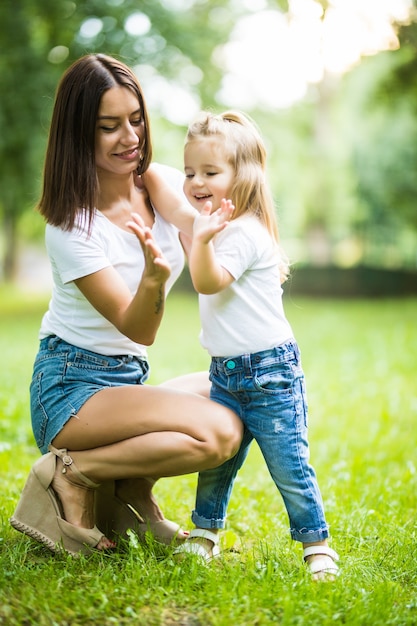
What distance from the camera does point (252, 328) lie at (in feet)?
8.20

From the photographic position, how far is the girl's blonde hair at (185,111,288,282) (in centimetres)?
257

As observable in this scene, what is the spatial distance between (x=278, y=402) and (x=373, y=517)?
1051 millimetres

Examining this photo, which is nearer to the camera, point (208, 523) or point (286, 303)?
point (208, 523)

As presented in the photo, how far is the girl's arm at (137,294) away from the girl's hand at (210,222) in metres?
0.14

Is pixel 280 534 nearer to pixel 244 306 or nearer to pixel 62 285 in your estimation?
pixel 244 306

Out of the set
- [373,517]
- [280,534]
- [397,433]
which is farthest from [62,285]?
[397,433]

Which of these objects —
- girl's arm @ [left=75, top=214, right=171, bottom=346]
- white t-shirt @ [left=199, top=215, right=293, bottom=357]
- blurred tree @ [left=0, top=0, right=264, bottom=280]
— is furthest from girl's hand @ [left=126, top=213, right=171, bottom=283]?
blurred tree @ [left=0, top=0, right=264, bottom=280]

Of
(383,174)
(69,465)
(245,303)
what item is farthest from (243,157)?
(383,174)

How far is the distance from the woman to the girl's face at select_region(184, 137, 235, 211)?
0.23m

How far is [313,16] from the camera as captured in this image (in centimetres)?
357

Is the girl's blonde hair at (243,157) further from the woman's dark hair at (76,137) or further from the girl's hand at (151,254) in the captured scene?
the girl's hand at (151,254)

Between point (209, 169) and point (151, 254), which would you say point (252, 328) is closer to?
point (151, 254)

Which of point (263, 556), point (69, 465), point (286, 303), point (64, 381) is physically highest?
point (64, 381)

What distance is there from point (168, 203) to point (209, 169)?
30 cm
